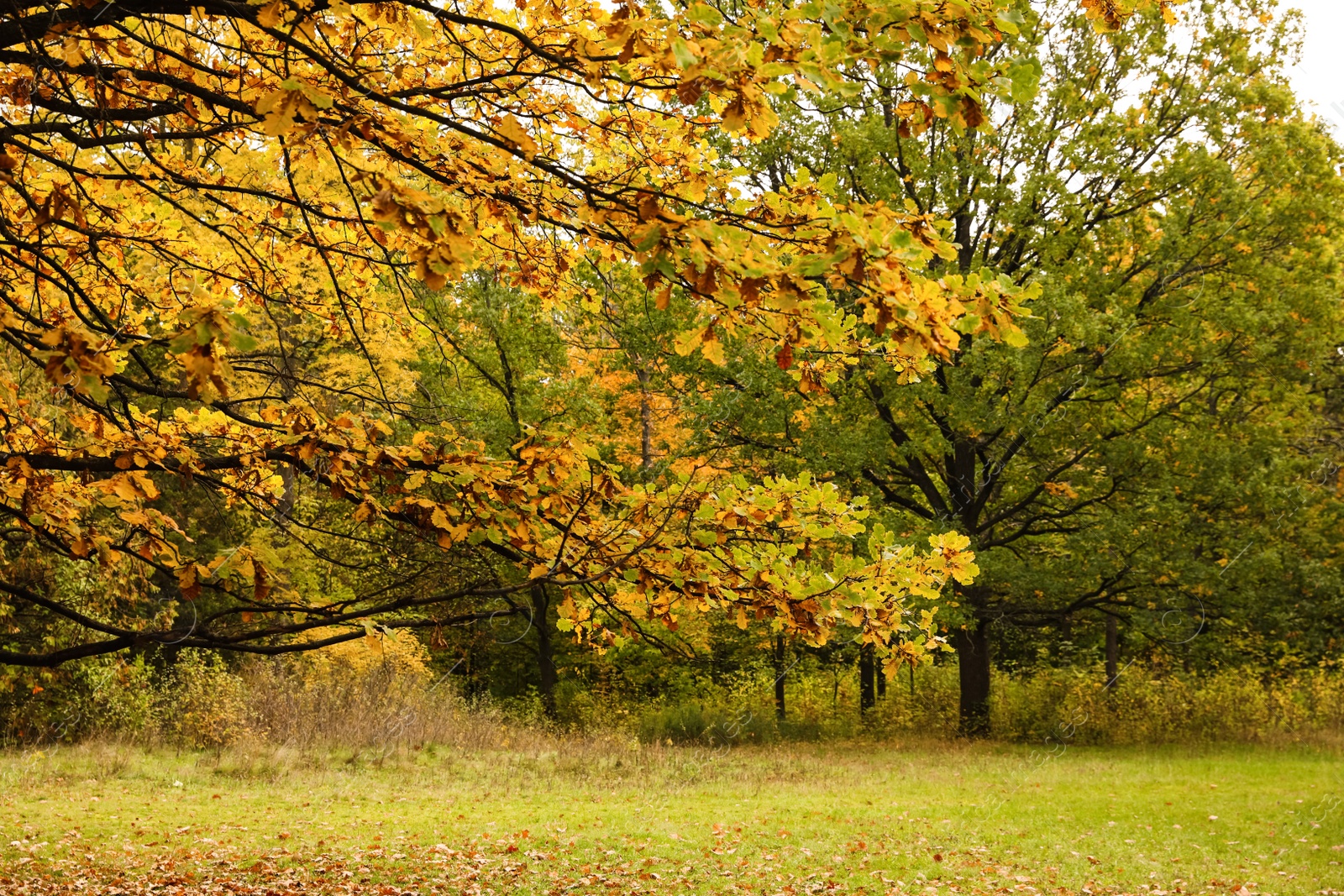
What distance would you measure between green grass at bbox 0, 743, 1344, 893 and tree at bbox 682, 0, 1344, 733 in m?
3.16

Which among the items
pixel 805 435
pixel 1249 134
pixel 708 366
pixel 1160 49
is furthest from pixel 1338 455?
pixel 708 366

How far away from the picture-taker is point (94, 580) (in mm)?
12164

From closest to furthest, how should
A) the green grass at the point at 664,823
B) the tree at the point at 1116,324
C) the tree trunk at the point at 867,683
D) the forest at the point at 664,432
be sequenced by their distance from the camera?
the forest at the point at 664,432 < the green grass at the point at 664,823 < the tree at the point at 1116,324 < the tree trunk at the point at 867,683

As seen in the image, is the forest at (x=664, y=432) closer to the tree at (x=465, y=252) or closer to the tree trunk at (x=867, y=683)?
the tree at (x=465, y=252)

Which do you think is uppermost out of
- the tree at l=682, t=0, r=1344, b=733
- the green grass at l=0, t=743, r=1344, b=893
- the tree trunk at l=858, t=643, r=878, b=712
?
the tree at l=682, t=0, r=1344, b=733

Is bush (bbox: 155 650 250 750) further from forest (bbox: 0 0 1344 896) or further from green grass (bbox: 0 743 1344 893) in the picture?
green grass (bbox: 0 743 1344 893)

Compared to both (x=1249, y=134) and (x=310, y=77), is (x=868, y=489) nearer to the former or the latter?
(x=1249, y=134)

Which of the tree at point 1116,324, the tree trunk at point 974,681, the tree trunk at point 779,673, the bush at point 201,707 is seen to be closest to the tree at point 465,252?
the bush at point 201,707

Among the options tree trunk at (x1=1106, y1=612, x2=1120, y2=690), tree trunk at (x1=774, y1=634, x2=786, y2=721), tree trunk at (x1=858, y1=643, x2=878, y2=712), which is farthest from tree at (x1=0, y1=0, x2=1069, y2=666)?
tree trunk at (x1=858, y1=643, x2=878, y2=712)

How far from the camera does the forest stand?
9.39 ft

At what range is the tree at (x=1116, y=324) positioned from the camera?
1462 cm

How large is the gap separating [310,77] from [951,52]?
214cm

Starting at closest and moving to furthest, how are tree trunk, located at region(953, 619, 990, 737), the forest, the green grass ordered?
the forest, the green grass, tree trunk, located at region(953, 619, 990, 737)

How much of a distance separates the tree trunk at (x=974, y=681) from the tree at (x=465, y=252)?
1428 centimetres
